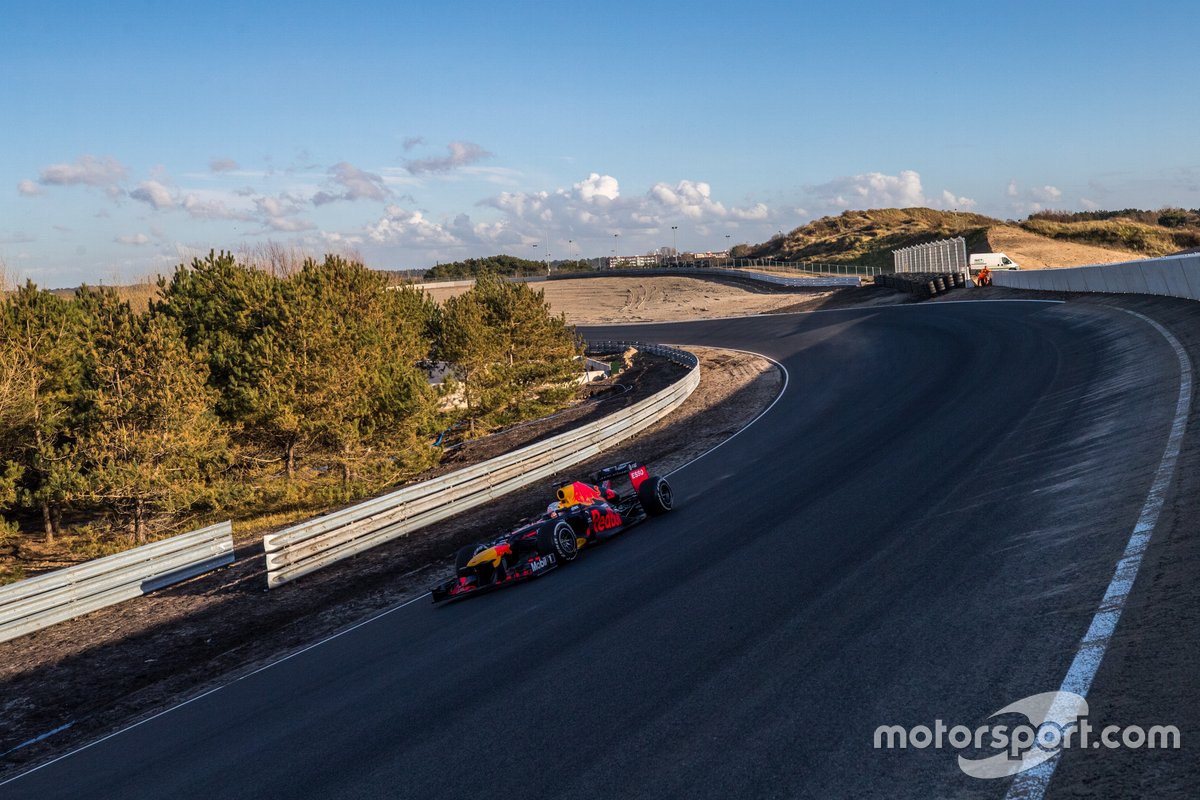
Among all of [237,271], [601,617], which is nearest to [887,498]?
[601,617]

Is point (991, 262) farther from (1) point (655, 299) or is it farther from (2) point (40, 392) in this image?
(2) point (40, 392)

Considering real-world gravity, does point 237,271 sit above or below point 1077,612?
above

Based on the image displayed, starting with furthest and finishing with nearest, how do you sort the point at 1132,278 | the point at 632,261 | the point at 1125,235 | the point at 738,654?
the point at 632,261 → the point at 1125,235 → the point at 1132,278 → the point at 738,654

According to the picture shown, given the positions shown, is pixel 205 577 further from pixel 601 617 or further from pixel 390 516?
pixel 601 617

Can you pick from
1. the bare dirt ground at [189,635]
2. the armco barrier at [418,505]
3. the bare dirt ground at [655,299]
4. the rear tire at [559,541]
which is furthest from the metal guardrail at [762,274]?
the rear tire at [559,541]

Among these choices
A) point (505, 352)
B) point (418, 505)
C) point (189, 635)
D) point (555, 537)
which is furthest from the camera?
point (505, 352)

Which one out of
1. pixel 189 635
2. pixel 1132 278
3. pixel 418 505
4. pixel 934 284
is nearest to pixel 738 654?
pixel 189 635
